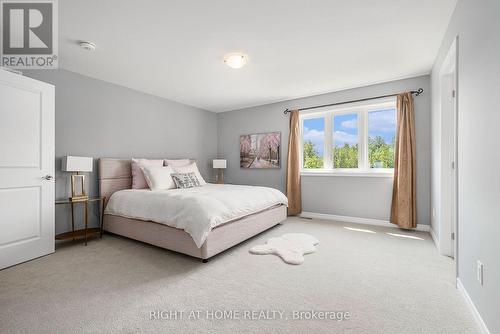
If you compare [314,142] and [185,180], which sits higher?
[314,142]

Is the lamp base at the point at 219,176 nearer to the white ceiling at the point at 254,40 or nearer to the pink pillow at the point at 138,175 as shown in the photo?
the pink pillow at the point at 138,175

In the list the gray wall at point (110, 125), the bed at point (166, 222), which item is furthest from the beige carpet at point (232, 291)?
the gray wall at point (110, 125)

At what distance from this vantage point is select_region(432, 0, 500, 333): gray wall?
1.28 meters

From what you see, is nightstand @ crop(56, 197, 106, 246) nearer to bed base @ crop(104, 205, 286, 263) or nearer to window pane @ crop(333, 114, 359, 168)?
bed base @ crop(104, 205, 286, 263)

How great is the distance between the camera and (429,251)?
8.99 ft

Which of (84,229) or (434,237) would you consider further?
(84,229)

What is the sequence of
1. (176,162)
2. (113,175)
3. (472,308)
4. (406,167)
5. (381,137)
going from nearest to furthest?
(472,308)
(406,167)
(113,175)
(381,137)
(176,162)

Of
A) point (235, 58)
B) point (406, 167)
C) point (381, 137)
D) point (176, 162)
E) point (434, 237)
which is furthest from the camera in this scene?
point (176, 162)

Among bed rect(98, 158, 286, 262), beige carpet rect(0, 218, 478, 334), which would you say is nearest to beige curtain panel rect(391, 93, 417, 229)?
beige carpet rect(0, 218, 478, 334)

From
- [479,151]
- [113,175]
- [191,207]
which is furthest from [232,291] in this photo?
[113,175]

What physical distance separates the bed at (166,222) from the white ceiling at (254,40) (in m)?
1.65

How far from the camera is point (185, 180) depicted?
12.6 feet

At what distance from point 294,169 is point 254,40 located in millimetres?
2716

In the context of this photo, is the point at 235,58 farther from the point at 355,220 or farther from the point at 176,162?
the point at 355,220
